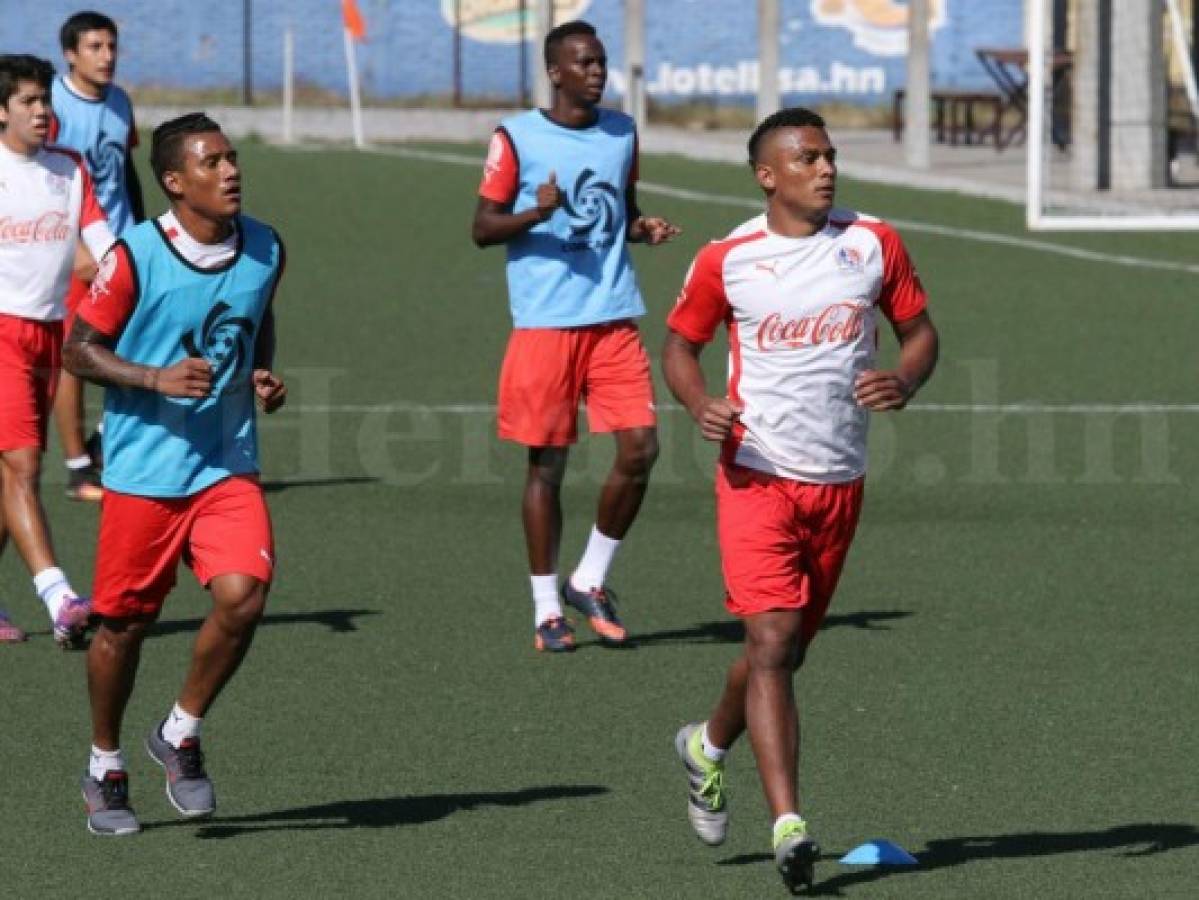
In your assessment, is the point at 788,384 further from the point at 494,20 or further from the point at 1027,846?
the point at 494,20

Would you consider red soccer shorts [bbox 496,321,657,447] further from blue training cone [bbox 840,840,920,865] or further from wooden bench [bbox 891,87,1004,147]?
wooden bench [bbox 891,87,1004,147]

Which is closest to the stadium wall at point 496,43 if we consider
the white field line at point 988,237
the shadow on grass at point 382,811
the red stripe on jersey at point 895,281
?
the white field line at point 988,237

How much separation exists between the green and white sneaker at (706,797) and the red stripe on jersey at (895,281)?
1.34m

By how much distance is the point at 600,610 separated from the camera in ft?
37.1

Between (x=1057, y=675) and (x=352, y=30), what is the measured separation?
114 feet

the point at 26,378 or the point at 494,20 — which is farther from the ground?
the point at 494,20

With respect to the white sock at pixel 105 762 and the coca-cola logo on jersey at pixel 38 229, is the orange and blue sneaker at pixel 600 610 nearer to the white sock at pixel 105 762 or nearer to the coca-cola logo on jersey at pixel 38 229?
the coca-cola logo on jersey at pixel 38 229

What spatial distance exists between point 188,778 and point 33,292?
11.9ft

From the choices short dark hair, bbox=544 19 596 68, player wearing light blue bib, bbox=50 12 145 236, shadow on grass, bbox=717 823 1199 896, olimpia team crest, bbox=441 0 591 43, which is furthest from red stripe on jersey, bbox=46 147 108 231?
olimpia team crest, bbox=441 0 591 43

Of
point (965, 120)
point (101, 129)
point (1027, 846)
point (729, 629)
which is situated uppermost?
point (965, 120)

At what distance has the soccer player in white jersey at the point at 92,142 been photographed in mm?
14391

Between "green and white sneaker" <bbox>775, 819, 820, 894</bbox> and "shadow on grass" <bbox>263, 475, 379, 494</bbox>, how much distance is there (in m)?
7.78

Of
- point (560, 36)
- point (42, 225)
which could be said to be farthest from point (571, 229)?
point (42, 225)

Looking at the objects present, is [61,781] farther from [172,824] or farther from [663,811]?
[663,811]
